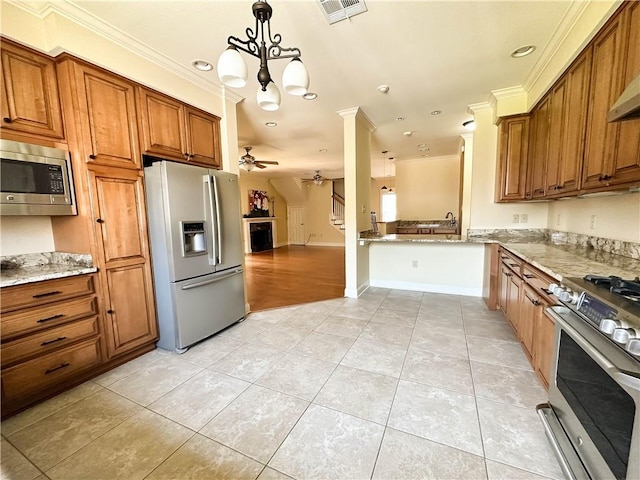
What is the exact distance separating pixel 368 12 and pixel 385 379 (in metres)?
2.68

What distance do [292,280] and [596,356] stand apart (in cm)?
450

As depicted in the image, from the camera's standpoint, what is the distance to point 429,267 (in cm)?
410

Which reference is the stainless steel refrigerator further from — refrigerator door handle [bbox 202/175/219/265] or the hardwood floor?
the hardwood floor

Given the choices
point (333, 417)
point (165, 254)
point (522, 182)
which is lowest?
point (333, 417)

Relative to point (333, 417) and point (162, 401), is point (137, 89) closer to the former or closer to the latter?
point (162, 401)

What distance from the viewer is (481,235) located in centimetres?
352

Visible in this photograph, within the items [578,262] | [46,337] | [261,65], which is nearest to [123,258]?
[46,337]

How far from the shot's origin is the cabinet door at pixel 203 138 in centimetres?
267

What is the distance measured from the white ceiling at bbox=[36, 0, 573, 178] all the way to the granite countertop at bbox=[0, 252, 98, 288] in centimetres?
181

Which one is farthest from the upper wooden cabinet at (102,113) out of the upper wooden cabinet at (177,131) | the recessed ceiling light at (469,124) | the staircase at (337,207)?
the staircase at (337,207)

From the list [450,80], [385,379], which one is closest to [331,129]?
[450,80]

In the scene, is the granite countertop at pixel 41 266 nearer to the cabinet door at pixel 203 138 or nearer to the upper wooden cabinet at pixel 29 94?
the upper wooden cabinet at pixel 29 94

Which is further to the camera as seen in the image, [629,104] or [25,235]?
[25,235]

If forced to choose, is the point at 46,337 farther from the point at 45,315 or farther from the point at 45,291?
the point at 45,291
